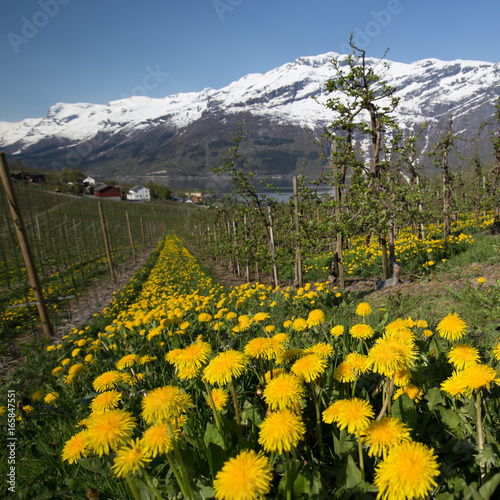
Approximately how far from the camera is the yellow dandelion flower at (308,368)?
1.14 m

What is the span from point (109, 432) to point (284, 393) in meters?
0.62

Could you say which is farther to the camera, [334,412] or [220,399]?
[220,399]

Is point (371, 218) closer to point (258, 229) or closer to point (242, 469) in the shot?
point (242, 469)

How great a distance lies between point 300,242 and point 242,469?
7.02m

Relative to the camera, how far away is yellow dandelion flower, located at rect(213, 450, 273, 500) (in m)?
0.73

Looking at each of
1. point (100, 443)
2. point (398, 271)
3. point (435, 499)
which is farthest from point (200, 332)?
point (398, 271)

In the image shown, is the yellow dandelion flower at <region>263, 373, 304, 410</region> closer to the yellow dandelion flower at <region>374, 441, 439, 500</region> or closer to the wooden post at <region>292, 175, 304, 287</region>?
the yellow dandelion flower at <region>374, 441, 439, 500</region>

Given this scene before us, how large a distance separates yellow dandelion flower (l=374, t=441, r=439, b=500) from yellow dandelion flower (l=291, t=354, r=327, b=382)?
37 cm

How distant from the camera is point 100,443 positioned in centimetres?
92

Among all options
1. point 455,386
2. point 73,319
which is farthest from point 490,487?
point 73,319

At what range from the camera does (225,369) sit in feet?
3.78

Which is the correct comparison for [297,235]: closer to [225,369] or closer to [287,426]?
[225,369]

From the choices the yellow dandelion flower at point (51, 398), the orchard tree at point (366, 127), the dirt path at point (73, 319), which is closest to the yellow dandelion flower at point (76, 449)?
the yellow dandelion flower at point (51, 398)

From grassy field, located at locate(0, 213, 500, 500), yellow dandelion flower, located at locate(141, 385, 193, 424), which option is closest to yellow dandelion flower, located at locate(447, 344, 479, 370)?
grassy field, located at locate(0, 213, 500, 500)
